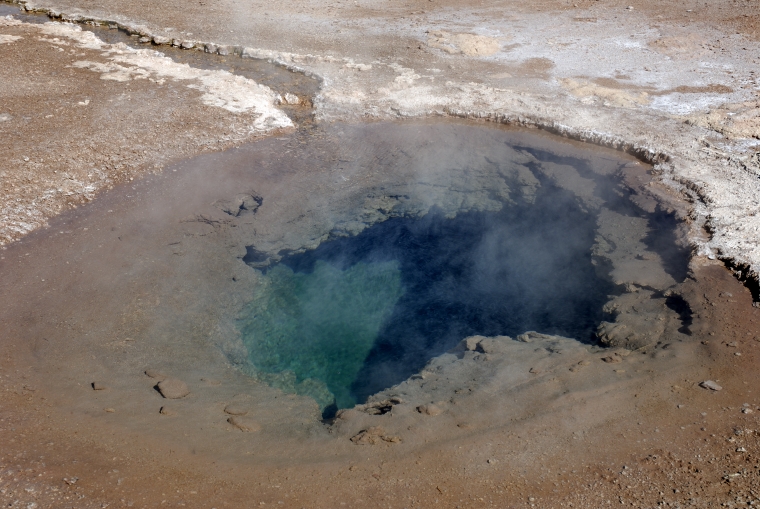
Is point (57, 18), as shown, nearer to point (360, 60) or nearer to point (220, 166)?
point (360, 60)

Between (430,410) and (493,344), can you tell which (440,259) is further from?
(430,410)

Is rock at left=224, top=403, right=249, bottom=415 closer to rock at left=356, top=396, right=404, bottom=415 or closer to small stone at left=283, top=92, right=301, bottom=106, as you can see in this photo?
rock at left=356, top=396, right=404, bottom=415

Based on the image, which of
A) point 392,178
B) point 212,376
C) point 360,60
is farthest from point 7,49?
point 212,376

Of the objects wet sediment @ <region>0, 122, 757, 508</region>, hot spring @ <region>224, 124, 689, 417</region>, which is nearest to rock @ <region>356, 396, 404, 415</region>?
wet sediment @ <region>0, 122, 757, 508</region>

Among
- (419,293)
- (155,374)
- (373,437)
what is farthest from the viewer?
(419,293)

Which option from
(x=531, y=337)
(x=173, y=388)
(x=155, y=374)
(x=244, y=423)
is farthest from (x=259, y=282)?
(x=531, y=337)

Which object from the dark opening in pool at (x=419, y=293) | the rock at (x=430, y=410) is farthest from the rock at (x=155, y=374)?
the rock at (x=430, y=410)
